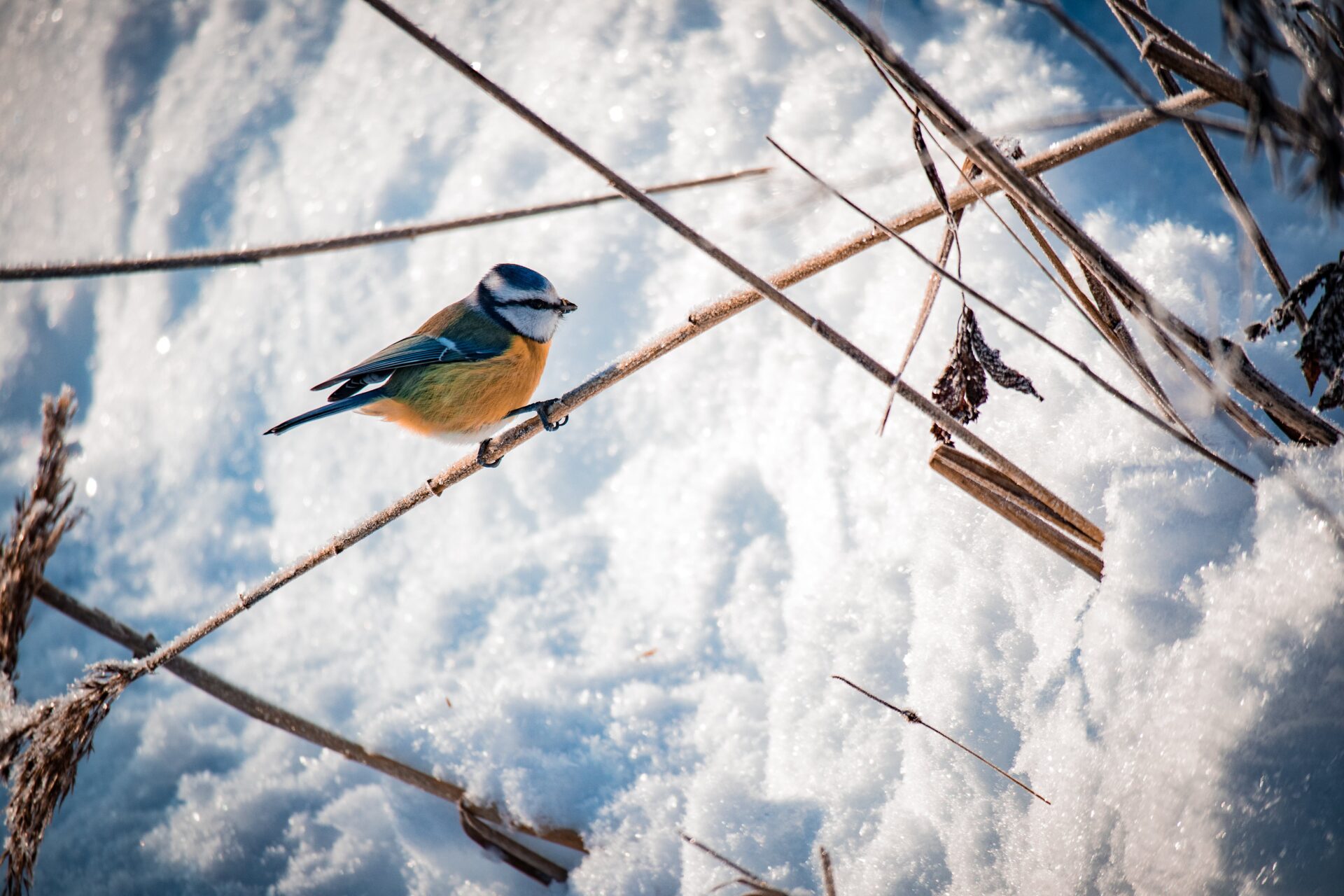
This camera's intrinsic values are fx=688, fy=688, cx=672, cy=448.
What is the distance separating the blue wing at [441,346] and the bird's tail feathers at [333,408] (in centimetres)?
5

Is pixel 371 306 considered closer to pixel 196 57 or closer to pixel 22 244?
pixel 196 57

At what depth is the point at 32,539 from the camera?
1642 millimetres

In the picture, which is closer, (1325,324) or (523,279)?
(1325,324)

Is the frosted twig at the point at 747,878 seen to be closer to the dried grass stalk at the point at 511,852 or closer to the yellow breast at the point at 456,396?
the dried grass stalk at the point at 511,852

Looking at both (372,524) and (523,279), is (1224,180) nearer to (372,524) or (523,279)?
(523,279)

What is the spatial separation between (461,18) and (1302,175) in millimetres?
3077

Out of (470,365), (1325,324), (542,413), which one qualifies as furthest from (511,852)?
(1325,324)

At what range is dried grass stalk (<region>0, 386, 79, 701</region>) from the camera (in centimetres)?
161

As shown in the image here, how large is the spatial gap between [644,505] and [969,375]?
1.18 meters

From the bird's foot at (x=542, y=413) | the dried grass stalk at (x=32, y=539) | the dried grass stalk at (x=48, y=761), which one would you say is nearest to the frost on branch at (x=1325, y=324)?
the bird's foot at (x=542, y=413)

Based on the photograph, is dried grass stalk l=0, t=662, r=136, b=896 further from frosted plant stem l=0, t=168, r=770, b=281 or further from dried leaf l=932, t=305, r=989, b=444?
dried leaf l=932, t=305, r=989, b=444

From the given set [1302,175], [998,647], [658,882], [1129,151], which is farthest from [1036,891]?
[1129,151]

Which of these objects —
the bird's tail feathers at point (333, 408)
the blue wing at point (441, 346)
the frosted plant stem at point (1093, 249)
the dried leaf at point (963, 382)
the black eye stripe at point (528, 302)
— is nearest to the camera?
the frosted plant stem at point (1093, 249)

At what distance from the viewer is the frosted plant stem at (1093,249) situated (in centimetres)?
91
